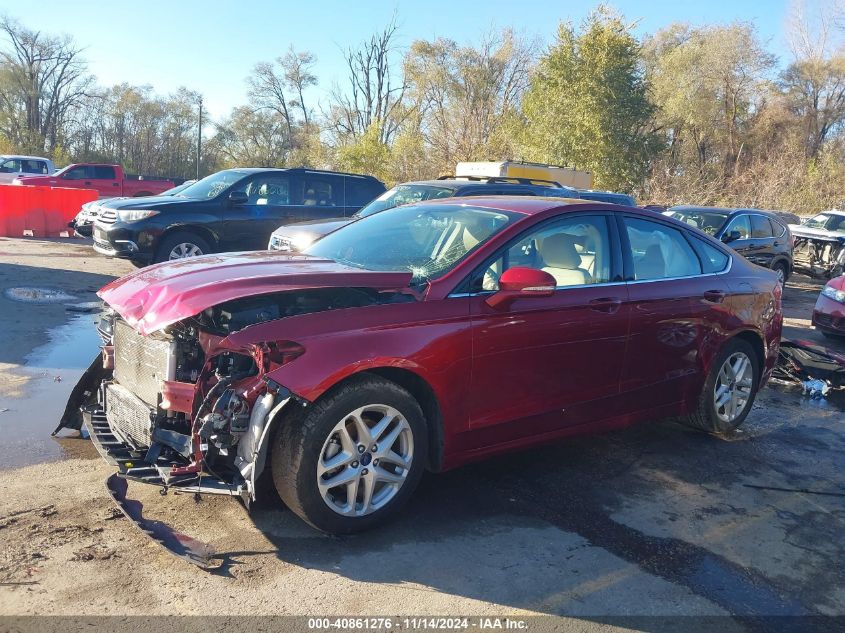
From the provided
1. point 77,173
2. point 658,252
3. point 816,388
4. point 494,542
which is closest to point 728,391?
point 658,252

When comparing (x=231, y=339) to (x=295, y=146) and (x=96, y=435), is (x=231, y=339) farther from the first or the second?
(x=295, y=146)

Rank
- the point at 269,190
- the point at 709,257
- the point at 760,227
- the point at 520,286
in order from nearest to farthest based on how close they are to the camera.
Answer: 1. the point at 520,286
2. the point at 709,257
3. the point at 269,190
4. the point at 760,227

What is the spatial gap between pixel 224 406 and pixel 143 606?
0.89 m

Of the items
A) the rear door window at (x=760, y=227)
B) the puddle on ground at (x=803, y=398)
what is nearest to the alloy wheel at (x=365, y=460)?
the puddle on ground at (x=803, y=398)

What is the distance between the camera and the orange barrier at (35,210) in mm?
17172

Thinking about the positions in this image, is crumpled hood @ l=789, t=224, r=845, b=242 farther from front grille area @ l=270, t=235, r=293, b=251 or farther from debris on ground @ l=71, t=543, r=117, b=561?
debris on ground @ l=71, t=543, r=117, b=561

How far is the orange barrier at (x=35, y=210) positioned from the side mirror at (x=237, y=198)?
886 centimetres

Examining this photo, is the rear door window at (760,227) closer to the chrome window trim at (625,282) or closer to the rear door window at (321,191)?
the rear door window at (321,191)

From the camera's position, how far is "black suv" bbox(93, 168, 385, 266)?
423 inches

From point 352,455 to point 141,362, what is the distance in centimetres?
124

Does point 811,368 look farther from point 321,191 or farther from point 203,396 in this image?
point 321,191

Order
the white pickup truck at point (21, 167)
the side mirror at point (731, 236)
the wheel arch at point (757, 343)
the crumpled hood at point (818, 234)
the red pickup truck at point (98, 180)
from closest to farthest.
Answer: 1. the wheel arch at point (757, 343)
2. the side mirror at point (731, 236)
3. the crumpled hood at point (818, 234)
4. the red pickup truck at point (98, 180)
5. the white pickup truck at point (21, 167)

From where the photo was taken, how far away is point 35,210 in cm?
1750

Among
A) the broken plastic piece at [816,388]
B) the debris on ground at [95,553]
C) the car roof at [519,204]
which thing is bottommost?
the debris on ground at [95,553]
